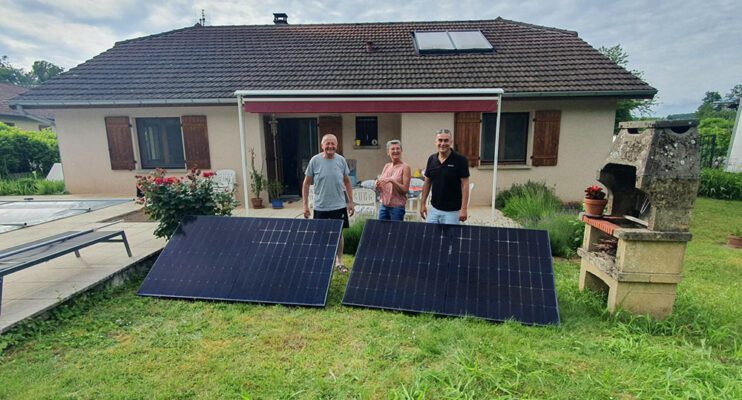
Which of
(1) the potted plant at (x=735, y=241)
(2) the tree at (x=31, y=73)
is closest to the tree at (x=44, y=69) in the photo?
(2) the tree at (x=31, y=73)

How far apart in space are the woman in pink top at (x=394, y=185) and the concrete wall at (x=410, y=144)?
4342 mm

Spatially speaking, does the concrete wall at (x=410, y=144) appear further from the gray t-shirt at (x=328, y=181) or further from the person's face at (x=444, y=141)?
the person's face at (x=444, y=141)

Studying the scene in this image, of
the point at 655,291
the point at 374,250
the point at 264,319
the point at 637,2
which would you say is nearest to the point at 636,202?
the point at 655,291

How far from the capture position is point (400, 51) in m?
9.87

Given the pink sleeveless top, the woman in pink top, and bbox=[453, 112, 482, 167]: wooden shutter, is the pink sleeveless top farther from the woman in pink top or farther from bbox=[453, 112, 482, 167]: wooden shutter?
bbox=[453, 112, 482, 167]: wooden shutter

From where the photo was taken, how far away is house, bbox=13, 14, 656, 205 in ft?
26.8

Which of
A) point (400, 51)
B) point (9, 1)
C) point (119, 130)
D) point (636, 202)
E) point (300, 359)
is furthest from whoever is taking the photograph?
point (400, 51)

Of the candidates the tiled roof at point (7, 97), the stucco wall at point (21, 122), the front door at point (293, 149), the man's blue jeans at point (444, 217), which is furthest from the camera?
the stucco wall at point (21, 122)

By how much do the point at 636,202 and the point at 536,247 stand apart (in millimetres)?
1210

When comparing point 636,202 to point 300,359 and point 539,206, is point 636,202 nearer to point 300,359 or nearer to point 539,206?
point 539,206

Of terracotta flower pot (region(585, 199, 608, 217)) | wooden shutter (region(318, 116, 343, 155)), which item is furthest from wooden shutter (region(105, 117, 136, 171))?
terracotta flower pot (region(585, 199, 608, 217))

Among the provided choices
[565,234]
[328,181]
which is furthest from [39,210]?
[565,234]

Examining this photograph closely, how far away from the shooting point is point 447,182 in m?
3.62

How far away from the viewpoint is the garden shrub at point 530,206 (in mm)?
6219
